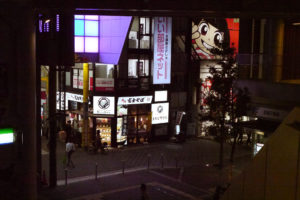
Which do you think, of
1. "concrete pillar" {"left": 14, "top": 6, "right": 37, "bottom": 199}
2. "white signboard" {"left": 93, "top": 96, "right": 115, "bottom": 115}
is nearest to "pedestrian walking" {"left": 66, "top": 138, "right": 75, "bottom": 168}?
"white signboard" {"left": 93, "top": 96, "right": 115, "bottom": 115}

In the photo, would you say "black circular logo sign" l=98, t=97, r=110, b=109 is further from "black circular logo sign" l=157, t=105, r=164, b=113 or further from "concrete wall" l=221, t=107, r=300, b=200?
"concrete wall" l=221, t=107, r=300, b=200

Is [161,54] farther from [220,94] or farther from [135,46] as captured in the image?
[220,94]

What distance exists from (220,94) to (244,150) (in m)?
7.98

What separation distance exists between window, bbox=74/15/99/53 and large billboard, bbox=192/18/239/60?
9.71m

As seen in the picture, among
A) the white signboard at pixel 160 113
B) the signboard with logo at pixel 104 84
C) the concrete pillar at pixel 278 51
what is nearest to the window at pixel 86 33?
the signboard with logo at pixel 104 84

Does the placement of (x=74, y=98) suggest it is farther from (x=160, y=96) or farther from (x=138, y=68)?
(x=160, y=96)

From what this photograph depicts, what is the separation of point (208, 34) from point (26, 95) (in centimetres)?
2345

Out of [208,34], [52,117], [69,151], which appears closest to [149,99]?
[208,34]

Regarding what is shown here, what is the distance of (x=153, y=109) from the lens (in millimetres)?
31031

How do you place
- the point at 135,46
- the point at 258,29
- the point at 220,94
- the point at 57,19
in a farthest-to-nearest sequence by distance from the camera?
the point at 135,46 → the point at 220,94 → the point at 258,29 → the point at 57,19

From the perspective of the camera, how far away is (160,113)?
31.5 m

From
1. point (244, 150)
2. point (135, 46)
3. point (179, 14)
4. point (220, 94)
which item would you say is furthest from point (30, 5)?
point (244, 150)

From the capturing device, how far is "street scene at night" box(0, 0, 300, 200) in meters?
12.9

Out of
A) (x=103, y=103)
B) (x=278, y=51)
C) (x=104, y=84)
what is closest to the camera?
(x=278, y=51)
